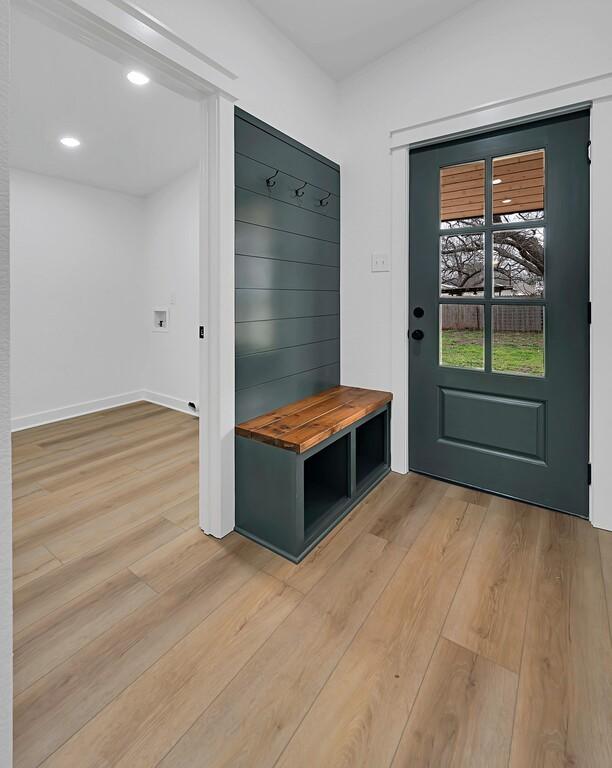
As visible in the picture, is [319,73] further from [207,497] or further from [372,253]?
[207,497]

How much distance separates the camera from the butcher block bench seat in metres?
1.85

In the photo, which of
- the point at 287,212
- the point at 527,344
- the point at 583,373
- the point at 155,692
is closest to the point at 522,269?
the point at 527,344

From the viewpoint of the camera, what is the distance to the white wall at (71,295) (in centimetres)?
396

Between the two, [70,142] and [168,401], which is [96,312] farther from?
[70,142]

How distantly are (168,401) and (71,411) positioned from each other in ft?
3.21

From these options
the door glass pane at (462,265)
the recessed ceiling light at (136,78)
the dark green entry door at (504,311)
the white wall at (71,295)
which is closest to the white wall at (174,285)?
the white wall at (71,295)

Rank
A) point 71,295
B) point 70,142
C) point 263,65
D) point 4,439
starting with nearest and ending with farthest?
point 4,439
point 263,65
point 70,142
point 71,295

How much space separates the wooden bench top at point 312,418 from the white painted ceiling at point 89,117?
6.17 feet

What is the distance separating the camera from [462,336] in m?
2.42

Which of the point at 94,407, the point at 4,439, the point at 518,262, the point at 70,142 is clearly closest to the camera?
the point at 4,439

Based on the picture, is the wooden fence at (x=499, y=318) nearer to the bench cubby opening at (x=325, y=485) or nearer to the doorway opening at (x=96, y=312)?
the bench cubby opening at (x=325, y=485)

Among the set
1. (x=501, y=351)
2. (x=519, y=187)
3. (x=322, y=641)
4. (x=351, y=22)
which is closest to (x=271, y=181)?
(x=351, y=22)

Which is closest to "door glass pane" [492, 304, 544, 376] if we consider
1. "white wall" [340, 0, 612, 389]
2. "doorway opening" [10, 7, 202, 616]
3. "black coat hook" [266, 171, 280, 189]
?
"white wall" [340, 0, 612, 389]

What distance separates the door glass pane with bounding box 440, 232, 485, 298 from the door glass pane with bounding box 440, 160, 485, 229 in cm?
9
